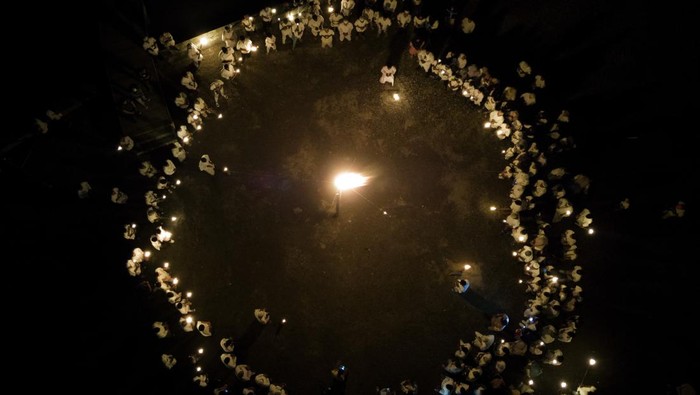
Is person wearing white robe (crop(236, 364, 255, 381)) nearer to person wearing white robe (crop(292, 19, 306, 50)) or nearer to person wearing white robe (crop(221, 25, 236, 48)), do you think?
person wearing white robe (crop(221, 25, 236, 48))

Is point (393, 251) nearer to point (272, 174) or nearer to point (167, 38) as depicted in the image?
point (272, 174)

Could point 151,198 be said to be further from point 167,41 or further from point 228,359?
point 167,41

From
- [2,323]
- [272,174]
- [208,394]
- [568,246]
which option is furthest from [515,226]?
[2,323]

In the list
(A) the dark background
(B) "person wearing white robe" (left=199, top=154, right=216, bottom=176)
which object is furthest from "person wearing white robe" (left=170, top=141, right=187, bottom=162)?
(A) the dark background

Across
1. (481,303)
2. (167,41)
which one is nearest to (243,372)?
(481,303)

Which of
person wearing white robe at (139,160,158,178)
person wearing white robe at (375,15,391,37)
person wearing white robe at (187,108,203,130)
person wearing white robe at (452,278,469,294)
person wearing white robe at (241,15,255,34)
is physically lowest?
person wearing white robe at (452,278,469,294)

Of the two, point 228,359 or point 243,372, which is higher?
point 228,359
